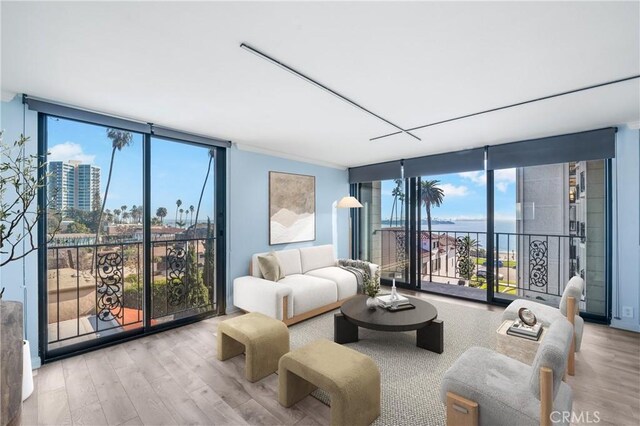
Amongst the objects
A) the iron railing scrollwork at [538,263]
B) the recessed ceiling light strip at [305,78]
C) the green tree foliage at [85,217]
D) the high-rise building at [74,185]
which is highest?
the recessed ceiling light strip at [305,78]

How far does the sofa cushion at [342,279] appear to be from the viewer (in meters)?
4.16

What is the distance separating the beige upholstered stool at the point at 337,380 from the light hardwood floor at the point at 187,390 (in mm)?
157

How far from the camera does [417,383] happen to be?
2307 mm

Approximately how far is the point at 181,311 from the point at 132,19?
322 centimetres

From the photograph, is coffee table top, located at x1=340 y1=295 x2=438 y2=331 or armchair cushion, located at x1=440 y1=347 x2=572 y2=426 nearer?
armchair cushion, located at x1=440 y1=347 x2=572 y2=426

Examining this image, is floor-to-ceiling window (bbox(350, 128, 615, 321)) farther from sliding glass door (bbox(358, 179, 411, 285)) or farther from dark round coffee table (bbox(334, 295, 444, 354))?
dark round coffee table (bbox(334, 295, 444, 354))

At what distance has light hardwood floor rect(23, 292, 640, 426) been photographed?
76.4 inches

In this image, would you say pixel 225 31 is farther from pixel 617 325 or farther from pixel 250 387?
pixel 617 325

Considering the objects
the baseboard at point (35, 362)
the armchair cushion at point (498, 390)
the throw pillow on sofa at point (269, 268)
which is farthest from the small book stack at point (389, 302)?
the baseboard at point (35, 362)

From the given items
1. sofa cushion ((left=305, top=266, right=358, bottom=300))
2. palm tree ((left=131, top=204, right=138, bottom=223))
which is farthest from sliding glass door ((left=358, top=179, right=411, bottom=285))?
palm tree ((left=131, top=204, right=138, bottom=223))

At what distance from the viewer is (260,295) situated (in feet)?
11.5

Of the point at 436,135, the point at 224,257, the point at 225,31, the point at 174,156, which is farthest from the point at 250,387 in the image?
the point at 436,135

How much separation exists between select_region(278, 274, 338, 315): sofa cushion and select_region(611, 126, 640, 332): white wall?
3486mm

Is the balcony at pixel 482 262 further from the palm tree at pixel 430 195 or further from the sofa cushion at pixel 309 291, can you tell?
the sofa cushion at pixel 309 291
